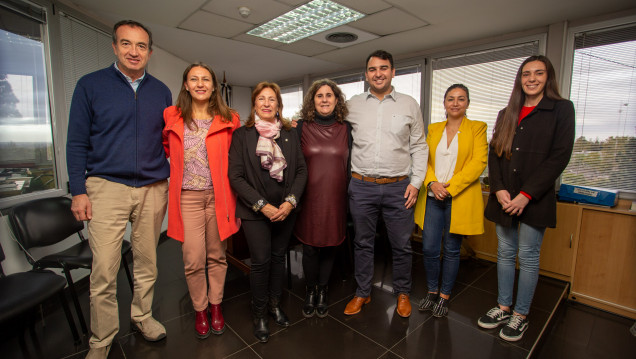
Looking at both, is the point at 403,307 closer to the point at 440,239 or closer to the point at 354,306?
the point at 354,306

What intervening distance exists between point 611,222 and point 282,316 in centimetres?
269

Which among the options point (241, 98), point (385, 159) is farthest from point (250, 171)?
point (241, 98)

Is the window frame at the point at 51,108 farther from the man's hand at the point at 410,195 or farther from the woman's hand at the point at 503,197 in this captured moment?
the woman's hand at the point at 503,197

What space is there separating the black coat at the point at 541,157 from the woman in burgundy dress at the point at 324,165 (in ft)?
3.43

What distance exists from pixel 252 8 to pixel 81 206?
2.09 m

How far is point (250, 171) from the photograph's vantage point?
1806mm

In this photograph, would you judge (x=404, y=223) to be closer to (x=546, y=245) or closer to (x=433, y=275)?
(x=433, y=275)

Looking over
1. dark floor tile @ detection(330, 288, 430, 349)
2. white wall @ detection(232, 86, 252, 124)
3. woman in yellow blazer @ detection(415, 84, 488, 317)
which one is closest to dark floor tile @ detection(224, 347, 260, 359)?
dark floor tile @ detection(330, 288, 430, 349)

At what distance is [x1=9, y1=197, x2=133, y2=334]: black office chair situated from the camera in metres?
1.93

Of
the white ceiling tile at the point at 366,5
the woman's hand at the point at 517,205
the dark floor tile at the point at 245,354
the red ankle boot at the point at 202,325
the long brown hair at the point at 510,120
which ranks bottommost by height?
the dark floor tile at the point at 245,354

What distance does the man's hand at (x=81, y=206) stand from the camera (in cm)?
156

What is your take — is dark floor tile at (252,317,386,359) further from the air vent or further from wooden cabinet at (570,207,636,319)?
the air vent

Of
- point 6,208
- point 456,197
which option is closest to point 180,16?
point 6,208

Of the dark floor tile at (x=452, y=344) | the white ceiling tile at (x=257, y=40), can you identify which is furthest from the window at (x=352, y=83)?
the dark floor tile at (x=452, y=344)
